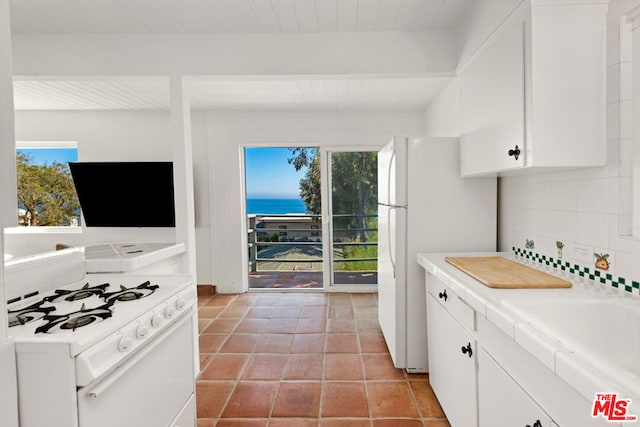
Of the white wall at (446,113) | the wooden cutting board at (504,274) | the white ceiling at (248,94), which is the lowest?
the wooden cutting board at (504,274)

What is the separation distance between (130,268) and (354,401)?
1.58 metres

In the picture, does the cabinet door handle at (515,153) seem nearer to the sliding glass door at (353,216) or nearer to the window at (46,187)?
the sliding glass door at (353,216)

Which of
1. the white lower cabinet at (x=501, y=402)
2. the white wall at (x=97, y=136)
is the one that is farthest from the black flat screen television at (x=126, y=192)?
the white lower cabinet at (x=501, y=402)

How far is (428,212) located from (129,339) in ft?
6.30

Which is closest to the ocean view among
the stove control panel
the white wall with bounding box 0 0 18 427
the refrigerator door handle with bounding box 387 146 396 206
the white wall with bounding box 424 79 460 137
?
the white wall with bounding box 424 79 460 137

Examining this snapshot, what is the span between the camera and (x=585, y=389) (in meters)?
0.80

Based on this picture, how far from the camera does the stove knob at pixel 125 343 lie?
119 cm

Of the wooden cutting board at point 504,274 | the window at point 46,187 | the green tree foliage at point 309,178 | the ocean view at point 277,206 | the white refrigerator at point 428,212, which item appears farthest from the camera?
the ocean view at point 277,206

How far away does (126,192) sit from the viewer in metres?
4.11

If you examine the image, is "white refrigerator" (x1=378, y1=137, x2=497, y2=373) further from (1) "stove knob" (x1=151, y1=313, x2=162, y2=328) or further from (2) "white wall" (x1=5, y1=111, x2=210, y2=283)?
(2) "white wall" (x1=5, y1=111, x2=210, y2=283)

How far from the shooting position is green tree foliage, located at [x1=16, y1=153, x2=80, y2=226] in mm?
4543

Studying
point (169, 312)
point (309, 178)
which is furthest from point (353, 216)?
point (169, 312)

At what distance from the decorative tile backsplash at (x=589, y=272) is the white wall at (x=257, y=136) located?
2816 mm

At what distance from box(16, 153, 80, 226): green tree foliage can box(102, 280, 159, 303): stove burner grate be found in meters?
3.67
